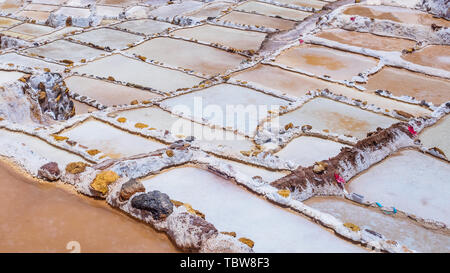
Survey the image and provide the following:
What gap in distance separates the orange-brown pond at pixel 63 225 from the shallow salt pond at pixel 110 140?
8.06ft

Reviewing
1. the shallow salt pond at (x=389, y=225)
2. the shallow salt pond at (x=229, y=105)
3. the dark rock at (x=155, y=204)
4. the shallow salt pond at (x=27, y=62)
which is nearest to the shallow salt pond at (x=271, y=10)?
the shallow salt pond at (x=229, y=105)

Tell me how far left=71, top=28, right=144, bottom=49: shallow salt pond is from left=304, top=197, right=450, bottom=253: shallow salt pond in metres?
14.7

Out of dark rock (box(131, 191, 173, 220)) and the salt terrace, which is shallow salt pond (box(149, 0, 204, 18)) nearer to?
the salt terrace

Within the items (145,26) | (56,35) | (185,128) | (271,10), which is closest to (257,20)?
(271,10)

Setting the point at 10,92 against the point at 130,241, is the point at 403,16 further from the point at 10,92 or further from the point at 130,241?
the point at 130,241

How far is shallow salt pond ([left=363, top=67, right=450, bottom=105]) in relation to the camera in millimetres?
16500

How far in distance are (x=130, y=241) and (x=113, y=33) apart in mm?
18940

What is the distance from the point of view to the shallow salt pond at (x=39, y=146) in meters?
9.80

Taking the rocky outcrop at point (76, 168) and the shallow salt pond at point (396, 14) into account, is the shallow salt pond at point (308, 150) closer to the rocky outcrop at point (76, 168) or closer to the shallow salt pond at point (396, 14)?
the rocky outcrop at point (76, 168)

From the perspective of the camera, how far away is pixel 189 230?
6816 mm

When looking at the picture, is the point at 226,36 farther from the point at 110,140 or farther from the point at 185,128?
the point at 110,140

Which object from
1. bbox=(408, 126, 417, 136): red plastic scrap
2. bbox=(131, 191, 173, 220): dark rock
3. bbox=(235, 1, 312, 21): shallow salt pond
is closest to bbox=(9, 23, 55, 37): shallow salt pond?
bbox=(235, 1, 312, 21): shallow salt pond

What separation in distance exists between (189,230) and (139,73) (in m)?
12.4

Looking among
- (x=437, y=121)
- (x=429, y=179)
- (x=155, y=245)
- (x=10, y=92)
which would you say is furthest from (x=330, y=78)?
(x=155, y=245)
